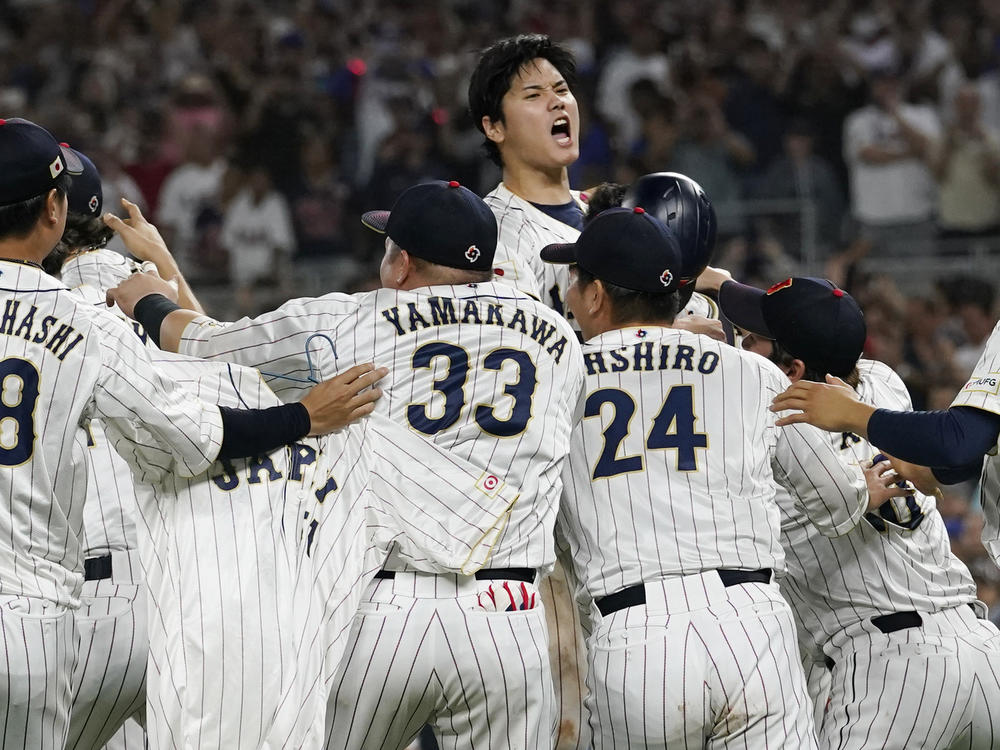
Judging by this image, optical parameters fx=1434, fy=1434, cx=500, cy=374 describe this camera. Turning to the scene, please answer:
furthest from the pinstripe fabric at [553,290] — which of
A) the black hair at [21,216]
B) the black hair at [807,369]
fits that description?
the black hair at [21,216]

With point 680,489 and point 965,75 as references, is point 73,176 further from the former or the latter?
point 965,75

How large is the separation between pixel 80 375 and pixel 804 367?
232cm

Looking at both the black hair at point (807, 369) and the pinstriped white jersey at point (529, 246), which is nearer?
the black hair at point (807, 369)

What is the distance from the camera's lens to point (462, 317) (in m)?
4.24

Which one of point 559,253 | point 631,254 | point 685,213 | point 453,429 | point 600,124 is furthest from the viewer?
point 600,124

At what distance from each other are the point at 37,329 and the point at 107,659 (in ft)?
4.14

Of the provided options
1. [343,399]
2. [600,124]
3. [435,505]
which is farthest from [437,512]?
[600,124]

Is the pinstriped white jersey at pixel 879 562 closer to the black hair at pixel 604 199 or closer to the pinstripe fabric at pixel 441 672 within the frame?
the pinstripe fabric at pixel 441 672

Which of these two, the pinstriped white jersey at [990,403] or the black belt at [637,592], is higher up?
the pinstriped white jersey at [990,403]

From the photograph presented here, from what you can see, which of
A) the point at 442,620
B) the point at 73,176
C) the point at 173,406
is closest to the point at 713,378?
the point at 442,620

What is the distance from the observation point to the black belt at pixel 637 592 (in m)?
4.21

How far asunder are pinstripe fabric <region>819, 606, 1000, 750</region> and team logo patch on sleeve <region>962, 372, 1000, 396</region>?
1066 millimetres

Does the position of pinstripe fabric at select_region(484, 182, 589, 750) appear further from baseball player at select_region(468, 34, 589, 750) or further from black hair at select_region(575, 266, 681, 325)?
black hair at select_region(575, 266, 681, 325)

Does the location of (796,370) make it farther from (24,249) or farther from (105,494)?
(24,249)
